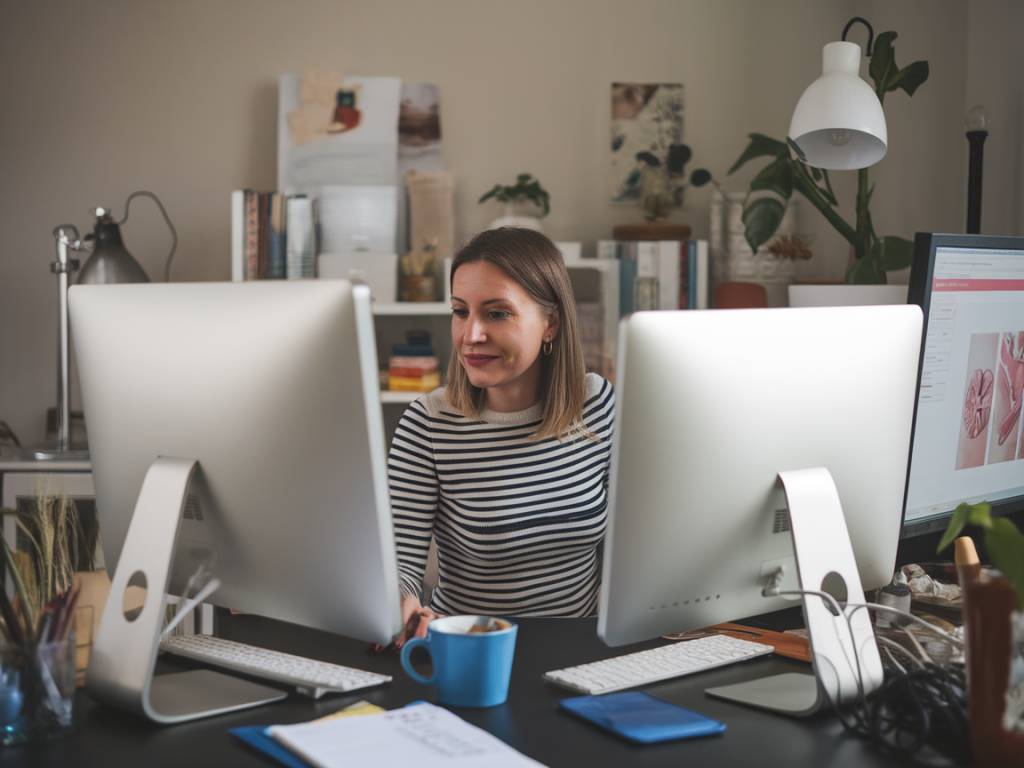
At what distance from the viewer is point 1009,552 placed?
2.83ft

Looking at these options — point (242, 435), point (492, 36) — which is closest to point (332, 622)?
point (242, 435)

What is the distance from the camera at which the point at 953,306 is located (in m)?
1.39

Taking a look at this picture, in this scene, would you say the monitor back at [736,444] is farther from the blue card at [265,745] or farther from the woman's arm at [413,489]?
the woman's arm at [413,489]

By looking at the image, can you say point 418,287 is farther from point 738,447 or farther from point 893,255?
point 738,447

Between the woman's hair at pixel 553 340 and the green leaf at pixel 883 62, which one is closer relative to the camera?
the woman's hair at pixel 553 340

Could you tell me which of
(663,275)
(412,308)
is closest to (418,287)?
(412,308)

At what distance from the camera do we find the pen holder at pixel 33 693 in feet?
3.28

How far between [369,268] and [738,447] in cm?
228

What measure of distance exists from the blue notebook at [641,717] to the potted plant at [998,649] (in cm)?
25

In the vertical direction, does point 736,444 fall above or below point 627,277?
below

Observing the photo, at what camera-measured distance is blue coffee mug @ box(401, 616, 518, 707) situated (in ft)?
3.49

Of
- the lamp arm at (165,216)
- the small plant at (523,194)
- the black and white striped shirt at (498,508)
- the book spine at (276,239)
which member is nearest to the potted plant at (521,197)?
the small plant at (523,194)

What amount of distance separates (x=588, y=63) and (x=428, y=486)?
2095mm

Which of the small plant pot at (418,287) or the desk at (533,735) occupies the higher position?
the small plant pot at (418,287)
